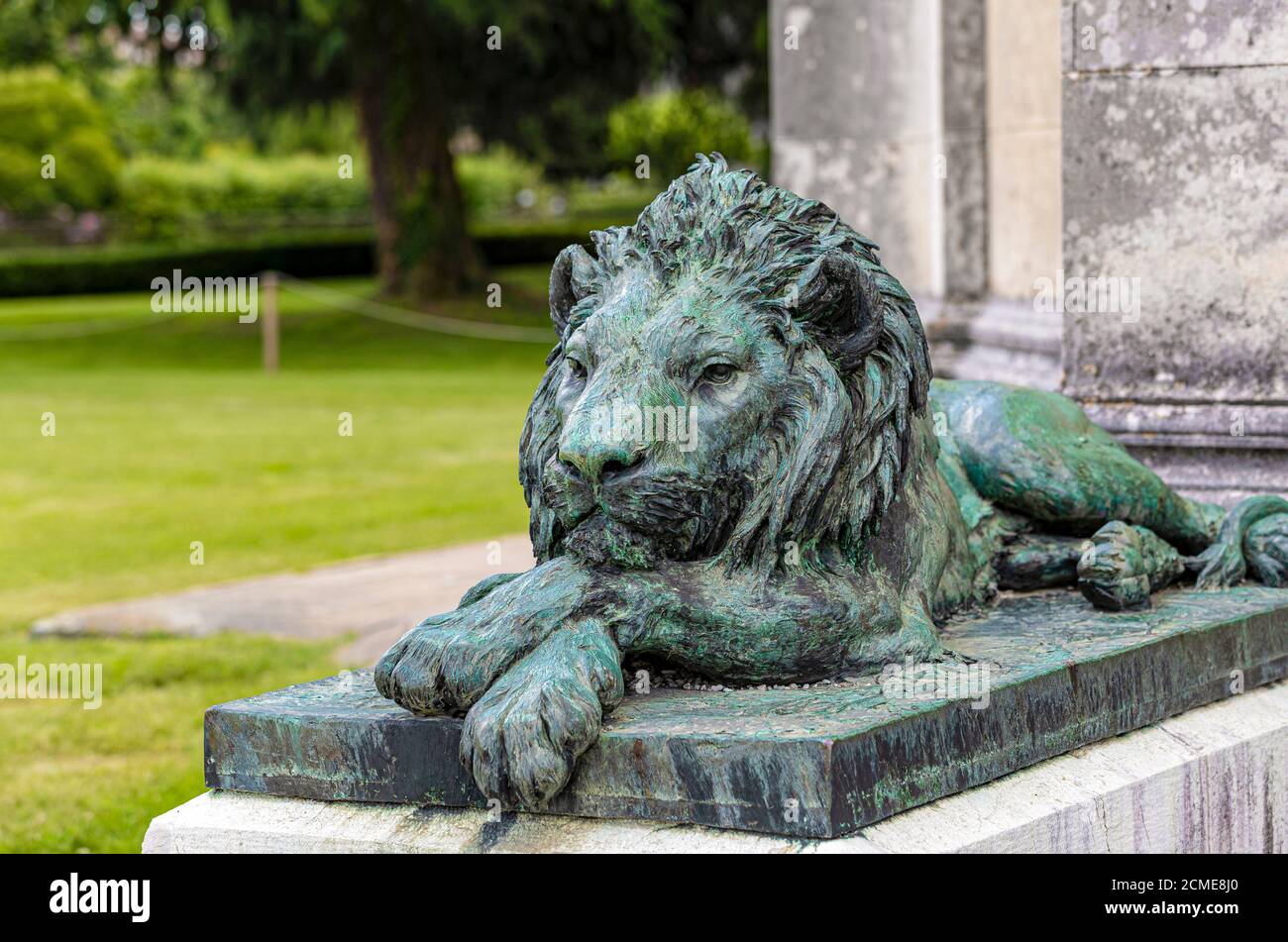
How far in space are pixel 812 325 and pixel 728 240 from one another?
0.24m

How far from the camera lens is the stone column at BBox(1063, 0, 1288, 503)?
5527mm

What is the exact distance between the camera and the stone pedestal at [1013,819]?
341 cm

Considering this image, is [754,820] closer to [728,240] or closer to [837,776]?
[837,776]

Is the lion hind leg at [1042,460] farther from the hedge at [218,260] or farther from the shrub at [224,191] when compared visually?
the shrub at [224,191]

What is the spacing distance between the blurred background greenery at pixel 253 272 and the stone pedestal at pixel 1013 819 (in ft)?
8.87

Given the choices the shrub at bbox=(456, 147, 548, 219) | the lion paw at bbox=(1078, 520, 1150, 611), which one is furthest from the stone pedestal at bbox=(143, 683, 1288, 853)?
the shrub at bbox=(456, 147, 548, 219)

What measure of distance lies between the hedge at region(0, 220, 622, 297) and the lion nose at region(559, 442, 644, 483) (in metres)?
40.2

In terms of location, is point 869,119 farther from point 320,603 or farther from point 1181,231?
point 320,603

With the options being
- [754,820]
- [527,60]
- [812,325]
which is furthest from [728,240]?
[527,60]

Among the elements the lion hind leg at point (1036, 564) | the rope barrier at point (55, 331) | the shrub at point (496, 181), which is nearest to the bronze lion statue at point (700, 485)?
the lion hind leg at point (1036, 564)

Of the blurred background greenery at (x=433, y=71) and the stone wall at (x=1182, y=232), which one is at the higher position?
the blurred background greenery at (x=433, y=71)

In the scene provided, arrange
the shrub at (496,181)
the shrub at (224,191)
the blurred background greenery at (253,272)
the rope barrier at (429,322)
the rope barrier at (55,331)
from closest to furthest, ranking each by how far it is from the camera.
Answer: the blurred background greenery at (253,272) < the rope barrier at (429,322) < the rope barrier at (55,331) < the shrub at (224,191) < the shrub at (496,181)

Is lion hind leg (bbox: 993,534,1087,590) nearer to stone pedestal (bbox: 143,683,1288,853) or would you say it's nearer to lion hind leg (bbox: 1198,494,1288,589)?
lion hind leg (bbox: 1198,494,1288,589)

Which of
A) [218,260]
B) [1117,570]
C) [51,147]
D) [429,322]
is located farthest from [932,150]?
[51,147]
